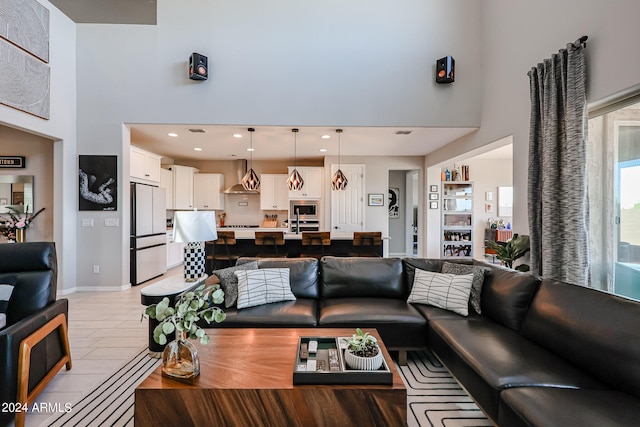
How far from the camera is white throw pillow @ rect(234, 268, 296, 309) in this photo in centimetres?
263

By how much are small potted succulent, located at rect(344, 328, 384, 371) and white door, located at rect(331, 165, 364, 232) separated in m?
5.64

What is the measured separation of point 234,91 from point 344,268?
3230mm

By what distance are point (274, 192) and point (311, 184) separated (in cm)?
100

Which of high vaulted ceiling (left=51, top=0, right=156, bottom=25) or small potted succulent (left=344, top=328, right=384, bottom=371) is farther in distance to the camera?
high vaulted ceiling (left=51, top=0, right=156, bottom=25)

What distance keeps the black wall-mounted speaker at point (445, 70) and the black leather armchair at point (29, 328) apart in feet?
16.6

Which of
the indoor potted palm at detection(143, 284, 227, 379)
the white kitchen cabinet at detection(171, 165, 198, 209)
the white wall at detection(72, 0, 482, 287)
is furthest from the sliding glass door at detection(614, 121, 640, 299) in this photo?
the white kitchen cabinet at detection(171, 165, 198, 209)

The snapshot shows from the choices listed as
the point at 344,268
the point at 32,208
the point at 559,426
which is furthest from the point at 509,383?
the point at 32,208

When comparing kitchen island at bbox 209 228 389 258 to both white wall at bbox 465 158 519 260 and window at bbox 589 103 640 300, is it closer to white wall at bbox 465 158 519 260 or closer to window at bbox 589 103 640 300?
window at bbox 589 103 640 300

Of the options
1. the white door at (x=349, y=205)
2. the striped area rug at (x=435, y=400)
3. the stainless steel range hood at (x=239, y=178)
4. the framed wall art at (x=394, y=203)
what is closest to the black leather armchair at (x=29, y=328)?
the striped area rug at (x=435, y=400)

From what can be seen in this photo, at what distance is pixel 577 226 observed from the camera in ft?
9.12

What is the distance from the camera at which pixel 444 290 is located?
8.59 ft

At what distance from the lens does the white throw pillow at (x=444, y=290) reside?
2.53 meters

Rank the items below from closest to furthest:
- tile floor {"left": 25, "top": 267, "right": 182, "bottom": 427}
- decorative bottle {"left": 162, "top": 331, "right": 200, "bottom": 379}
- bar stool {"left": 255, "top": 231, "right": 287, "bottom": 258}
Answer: decorative bottle {"left": 162, "top": 331, "right": 200, "bottom": 379} → tile floor {"left": 25, "top": 267, "right": 182, "bottom": 427} → bar stool {"left": 255, "top": 231, "right": 287, "bottom": 258}

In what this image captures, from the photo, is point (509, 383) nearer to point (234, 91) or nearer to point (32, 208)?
point (234, 91)
